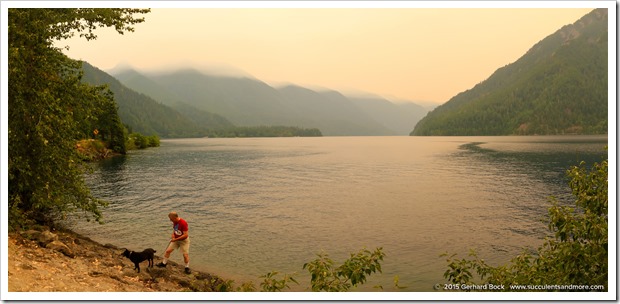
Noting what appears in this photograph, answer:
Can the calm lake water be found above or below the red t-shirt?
below

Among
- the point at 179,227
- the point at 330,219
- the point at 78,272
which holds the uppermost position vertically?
the point at 179,227

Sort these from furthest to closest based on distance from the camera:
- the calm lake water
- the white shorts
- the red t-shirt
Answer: the calm lake water, the white shorts, the red t-shirt

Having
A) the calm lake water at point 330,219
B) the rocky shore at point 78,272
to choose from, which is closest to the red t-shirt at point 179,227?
the rocky shore at point 78,272

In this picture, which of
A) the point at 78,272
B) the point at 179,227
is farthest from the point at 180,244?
the point at 78,272

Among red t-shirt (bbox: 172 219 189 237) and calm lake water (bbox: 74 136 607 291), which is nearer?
red t-shirt (bbox: 172 219 189 237)

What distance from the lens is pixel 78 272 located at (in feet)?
48.1

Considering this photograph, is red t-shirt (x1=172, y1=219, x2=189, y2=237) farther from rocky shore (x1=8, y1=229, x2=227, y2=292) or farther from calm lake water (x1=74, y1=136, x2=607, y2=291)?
calm lake water (x1=74, y1=136, x2=607, y2=291)

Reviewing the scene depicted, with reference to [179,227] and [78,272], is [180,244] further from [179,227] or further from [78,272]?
[78,272]

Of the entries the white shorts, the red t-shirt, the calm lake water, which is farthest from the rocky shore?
the calm lake water

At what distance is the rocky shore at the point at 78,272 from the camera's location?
497 inches

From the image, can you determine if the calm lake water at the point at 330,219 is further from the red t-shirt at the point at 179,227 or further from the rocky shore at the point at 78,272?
the red t-shirt at the point at 179,227

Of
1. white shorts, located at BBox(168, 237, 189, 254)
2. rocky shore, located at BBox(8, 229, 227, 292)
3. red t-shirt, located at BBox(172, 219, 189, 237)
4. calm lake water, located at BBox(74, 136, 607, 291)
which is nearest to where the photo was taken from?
rocky shore, located at BBox(8, 229, 227, 292)

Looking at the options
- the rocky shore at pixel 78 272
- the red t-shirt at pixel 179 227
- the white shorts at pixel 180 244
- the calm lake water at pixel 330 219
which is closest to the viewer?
the rocky shore at pixel 78 272

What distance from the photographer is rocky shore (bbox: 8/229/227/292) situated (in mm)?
12633
